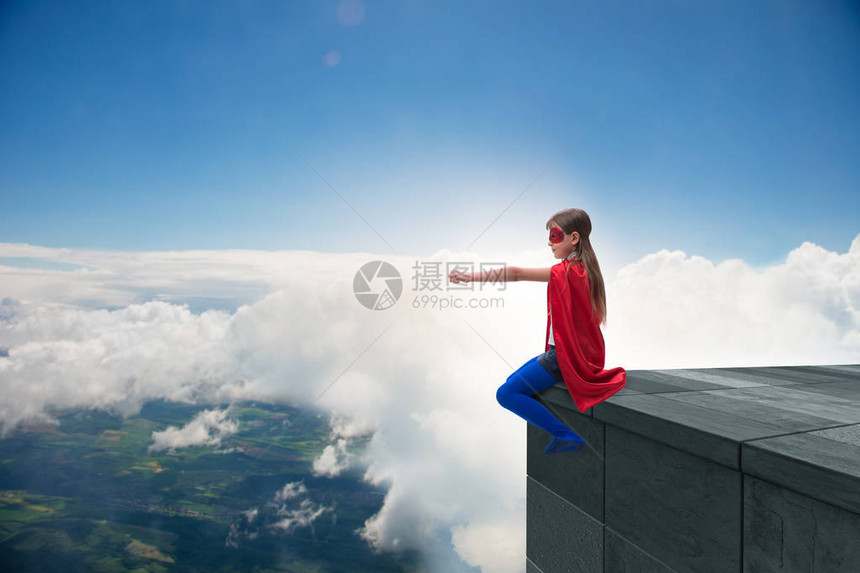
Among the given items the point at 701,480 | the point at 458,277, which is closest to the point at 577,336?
the point at 458,277

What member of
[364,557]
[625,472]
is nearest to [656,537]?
[625,472]

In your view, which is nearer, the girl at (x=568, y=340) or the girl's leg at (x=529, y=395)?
the girl at (x=568, y=340)

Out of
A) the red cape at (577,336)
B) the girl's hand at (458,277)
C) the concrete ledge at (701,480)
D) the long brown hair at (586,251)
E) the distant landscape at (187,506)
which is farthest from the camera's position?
the distant landscape at (187,506)

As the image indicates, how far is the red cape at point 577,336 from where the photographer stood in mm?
3227

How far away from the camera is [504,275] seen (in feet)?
12.0

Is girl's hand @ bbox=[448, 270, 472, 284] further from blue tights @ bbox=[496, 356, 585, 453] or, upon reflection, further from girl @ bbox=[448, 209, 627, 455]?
blue tights @ bbox=[496, 356, 585, 453]

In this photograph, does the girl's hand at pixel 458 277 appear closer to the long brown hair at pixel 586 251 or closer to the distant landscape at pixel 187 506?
the long brown hair at pixel 586 251

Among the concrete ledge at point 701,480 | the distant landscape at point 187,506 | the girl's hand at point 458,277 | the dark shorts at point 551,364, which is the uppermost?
the girl's hand at point 458,277

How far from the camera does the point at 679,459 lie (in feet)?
Answer: 8.15

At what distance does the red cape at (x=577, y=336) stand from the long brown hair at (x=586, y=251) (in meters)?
0.06

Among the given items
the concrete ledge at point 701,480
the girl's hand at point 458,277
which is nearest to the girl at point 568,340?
the concrete ledge at point 701,480

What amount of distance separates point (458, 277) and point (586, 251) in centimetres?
110

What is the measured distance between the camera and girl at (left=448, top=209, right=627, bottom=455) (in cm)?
327

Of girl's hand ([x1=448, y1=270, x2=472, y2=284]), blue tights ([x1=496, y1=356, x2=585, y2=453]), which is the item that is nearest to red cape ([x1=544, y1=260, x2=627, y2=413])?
blue tights ([x1=496, y1=356, x2=585, y2=453])
